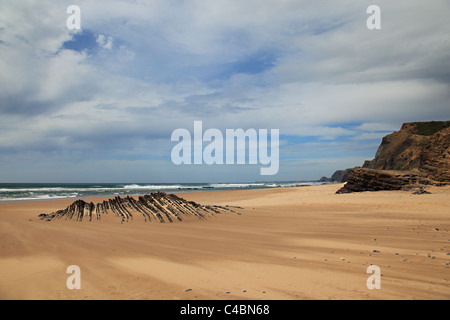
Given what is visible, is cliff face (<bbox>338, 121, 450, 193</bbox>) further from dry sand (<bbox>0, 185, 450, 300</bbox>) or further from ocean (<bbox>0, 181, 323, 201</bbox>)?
ocean (<bbox>0, 181, 323, 201</bbox>)

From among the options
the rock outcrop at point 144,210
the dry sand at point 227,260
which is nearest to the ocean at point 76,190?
the rock outcrop at point 144,210

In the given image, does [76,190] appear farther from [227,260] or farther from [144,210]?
[227,260]

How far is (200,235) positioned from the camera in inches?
292

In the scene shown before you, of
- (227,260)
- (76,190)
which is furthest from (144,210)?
(76,190)

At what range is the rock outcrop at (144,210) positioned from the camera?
1026 cm

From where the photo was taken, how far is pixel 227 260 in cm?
498

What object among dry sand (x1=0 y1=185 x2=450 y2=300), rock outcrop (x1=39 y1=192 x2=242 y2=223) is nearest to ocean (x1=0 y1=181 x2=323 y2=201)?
rock outcrop (x1=39 y1=192 x2=242 y2=223)

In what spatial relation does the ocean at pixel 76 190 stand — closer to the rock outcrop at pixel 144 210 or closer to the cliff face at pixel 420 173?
the rock outcrop at pixel 144 210

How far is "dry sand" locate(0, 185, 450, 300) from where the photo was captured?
349 cm

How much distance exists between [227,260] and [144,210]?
23.0ft

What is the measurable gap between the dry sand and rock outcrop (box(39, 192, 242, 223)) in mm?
1130

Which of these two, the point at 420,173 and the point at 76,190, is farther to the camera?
the point at 76,190
